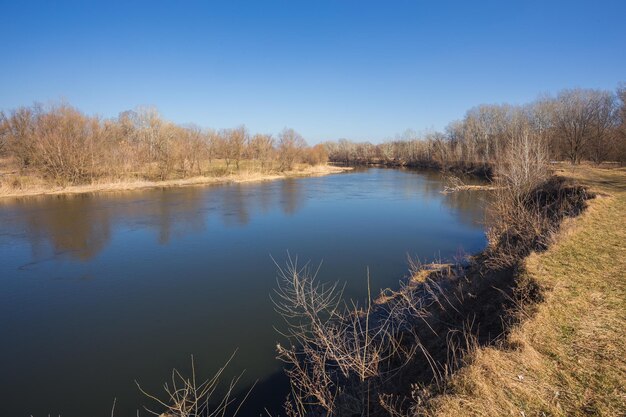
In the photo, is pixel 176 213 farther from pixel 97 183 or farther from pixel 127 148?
pixel 127 148

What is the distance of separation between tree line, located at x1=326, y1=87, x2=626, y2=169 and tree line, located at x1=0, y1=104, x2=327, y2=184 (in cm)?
2624

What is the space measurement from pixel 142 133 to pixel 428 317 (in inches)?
2012

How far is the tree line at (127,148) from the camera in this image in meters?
32.8

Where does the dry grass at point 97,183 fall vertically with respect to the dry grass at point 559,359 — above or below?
above

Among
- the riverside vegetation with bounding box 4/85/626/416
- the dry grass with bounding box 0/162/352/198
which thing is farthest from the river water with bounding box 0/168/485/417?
the dry grass with bounding box 0/162/352/198

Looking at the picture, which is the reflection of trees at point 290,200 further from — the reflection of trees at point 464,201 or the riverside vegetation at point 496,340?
the riverside vegetation at point 496,340

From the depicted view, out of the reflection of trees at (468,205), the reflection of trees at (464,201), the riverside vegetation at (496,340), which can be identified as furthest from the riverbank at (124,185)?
the riverside vegetation at (496,340)

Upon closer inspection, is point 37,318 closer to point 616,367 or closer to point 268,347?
point 268,347

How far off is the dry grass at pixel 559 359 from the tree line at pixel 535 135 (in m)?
11.0

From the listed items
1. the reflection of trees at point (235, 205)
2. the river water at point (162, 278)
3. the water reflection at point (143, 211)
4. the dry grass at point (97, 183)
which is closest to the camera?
the river water at point (162, 278)

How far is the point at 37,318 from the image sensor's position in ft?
30.5

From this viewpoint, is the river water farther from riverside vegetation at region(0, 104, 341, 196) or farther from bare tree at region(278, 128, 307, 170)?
bare tree at region(278, 128, 307, 170)

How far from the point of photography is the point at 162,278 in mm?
11859

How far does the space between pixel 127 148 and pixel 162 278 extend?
33698 millimetres
